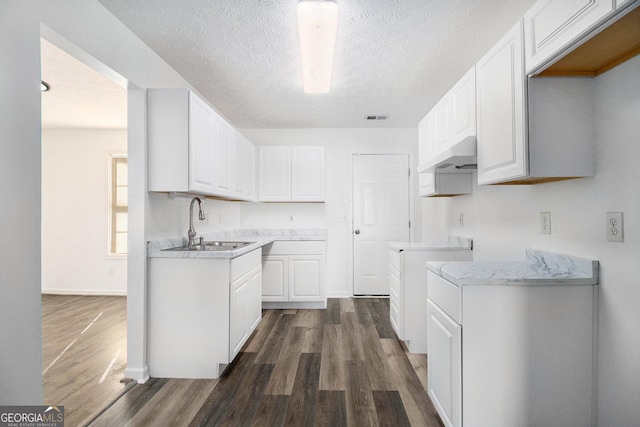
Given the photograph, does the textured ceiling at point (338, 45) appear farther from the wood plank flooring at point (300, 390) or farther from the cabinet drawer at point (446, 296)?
the wood plank flooring at point (300, 390)

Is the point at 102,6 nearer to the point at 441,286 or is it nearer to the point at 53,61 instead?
the point at 53,61

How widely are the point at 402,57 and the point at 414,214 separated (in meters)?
2.57

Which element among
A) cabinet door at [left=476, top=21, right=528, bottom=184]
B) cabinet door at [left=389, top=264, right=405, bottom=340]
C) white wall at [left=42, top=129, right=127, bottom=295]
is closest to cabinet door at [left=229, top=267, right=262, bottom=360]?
cabinet door at [left=389, top=264, right=405, bottom=340]

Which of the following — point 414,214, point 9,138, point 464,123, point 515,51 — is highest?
point 515,51

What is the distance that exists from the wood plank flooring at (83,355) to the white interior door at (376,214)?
3.01 meters

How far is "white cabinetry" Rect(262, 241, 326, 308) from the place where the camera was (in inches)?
163

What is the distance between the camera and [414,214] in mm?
4750

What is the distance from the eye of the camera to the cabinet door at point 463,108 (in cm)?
213

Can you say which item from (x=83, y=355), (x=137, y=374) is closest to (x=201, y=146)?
(x=137, y=374)

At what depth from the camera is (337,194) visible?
4.80 metres

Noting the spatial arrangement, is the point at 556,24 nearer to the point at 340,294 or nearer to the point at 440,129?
the point at 440,129

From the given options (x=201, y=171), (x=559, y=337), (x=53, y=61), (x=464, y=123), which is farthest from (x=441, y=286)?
(x=53, y=61)

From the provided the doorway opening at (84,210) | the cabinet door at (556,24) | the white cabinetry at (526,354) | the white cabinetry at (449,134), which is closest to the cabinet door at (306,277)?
the white cabinetry at (449,134)

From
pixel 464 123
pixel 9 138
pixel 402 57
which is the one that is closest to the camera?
pixel 9 138
